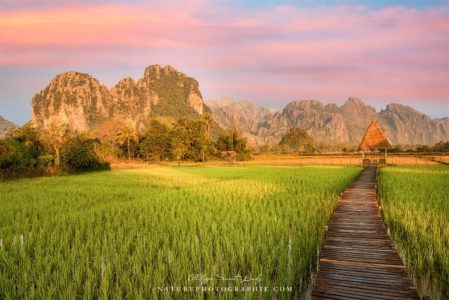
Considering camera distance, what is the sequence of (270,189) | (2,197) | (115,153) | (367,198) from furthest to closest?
(115,153), (270,189), (2,197), (367,198)

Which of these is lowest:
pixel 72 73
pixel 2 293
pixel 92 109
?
pixel 2 293

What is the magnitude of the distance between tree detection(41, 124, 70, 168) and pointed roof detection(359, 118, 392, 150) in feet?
78.0

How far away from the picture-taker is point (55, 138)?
80.0ft

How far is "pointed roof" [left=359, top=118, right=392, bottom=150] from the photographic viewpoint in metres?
27.4

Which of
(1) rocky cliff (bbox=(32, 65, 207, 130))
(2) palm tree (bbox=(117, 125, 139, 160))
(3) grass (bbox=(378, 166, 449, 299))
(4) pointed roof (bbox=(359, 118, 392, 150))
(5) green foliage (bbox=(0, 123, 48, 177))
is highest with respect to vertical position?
(1) rocky cliff (bbox=(32, 65, 207, 130))

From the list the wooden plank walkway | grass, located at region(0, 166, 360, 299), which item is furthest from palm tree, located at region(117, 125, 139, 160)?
the wooden plank walkway

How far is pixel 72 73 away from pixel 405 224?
15610 centimetres

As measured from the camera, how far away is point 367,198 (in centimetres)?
875

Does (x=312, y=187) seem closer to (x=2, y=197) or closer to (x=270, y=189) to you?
(x=270, y=189)

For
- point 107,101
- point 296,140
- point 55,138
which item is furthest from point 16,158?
point 107,101

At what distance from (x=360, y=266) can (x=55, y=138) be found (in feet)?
82.2

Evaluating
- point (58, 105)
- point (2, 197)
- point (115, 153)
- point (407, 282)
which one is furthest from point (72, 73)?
point (407, 282)

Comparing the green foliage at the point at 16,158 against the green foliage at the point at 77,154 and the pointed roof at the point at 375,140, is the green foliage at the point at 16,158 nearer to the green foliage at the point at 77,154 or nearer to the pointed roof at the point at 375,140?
the green foliage at the point at 77,154

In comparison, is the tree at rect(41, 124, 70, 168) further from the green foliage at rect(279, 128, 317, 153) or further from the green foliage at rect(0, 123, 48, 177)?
the green foliage at rect(279, 128, 317, 153)
